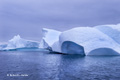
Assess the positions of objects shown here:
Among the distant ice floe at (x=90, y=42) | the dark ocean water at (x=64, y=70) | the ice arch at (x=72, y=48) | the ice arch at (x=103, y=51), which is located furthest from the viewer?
the ice arch at (x=72, y=48)

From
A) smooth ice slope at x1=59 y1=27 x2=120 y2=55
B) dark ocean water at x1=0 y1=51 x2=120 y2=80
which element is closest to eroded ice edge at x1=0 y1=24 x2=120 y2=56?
smooth ice slope at x1=59 y1=27 x2=120 y2=55

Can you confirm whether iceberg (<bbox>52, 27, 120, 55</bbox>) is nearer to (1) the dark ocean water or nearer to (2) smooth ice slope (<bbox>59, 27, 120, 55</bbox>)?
(2) smooth ice slope (<bbox>59, 27, 120, 55</bbox>)

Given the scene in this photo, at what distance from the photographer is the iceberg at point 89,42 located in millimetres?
22352

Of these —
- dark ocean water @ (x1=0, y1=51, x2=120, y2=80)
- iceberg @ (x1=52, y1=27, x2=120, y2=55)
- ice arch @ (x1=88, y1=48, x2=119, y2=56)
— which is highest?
iceberg @ (x1=52, y1=27, x2=120, y2=55)

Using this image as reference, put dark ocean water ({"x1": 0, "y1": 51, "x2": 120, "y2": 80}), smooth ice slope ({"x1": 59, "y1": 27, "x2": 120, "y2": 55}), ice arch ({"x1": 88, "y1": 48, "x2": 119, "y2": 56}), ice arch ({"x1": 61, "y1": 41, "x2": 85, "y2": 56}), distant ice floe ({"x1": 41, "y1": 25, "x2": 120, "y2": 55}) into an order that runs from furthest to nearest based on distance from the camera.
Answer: ice arch ({"x1": 61, "y1": 41, "x2": 85, "y2": 56}) → ice arch ({"x1": 88, "y1": 48, "x2": 119, "y2": 56}) → distant ice floe ({"x1": 41, "y1": 25, "x2": 120, "y2": 55}) → smooth ice slope ({"x1": 59, "y1": 27, "x2": 120, "y2": 55}) → dark ocean water ({"x1": 0, "y1": 51, "x2": 120, "y2": 80})

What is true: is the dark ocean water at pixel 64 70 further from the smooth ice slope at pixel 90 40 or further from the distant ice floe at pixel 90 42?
the distant ice floe at pixel 90 42

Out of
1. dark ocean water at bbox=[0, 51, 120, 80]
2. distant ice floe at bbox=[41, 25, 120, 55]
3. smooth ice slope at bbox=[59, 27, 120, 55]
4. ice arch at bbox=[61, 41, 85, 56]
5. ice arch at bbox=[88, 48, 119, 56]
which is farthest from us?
ice arch at bbox=[61, 41, 85, 56]

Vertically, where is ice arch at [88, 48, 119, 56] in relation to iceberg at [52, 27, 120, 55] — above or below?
below

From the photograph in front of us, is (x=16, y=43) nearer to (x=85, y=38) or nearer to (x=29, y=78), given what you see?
(x=85, y=38)

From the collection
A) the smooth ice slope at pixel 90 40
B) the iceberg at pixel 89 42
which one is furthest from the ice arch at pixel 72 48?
the smooth ice slope at pixel 90 40

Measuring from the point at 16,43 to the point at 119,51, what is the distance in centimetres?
4320

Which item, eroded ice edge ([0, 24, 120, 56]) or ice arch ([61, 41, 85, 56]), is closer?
eroded ice edge ([0, 24, 120, 56])

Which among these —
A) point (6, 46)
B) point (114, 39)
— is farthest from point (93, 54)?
point (6, 46)

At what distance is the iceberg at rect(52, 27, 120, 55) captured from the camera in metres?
22.4
